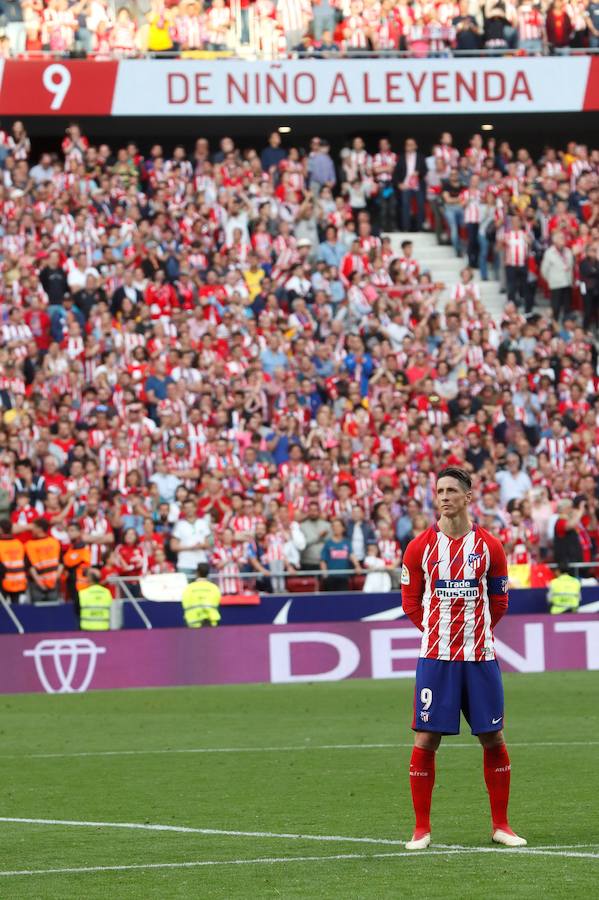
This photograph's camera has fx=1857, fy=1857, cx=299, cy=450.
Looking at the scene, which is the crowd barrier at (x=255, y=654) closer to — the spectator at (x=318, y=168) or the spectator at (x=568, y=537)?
the spectator at (x=568, y=537)

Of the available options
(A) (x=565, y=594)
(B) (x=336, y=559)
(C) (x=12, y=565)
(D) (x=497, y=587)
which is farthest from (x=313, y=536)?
(D) (x=497, y=587)

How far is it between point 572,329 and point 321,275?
4492 mm

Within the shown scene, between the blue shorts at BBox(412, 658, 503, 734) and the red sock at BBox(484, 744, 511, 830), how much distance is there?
0.20 meters

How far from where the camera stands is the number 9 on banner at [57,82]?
34.8 metres

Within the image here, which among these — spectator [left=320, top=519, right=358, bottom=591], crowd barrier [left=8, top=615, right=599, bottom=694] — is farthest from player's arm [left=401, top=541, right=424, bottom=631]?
spectator [left=320, top=519, right=358, bottom=591]

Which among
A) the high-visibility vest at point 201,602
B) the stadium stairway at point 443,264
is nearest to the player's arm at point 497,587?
the high-visibility vest at point 201,602

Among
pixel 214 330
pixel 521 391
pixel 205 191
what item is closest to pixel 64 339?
pixel 214 330

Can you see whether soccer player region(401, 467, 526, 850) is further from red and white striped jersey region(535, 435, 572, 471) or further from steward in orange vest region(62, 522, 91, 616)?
red and white striped jersey region(535, 435, 572, 471)

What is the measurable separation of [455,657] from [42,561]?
1554 centimetres

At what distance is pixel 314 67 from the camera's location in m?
35.4

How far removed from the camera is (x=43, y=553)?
24.6 m

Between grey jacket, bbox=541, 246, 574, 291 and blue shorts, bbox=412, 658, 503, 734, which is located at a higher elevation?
grey jacket, bbox=541, 246, 574, 291

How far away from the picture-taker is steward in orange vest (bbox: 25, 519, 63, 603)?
24594 mm

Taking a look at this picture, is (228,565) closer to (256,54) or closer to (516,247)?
(516,247)
